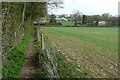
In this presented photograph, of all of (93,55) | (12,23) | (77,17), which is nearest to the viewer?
(12,23)

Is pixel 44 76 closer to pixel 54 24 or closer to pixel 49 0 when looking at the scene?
pixel 49 0

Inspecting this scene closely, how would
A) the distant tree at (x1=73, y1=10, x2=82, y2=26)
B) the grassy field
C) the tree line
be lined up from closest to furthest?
the tree line, the grassy field, the distant tree at (x1=73, y1=10, x2=82, y2=26)

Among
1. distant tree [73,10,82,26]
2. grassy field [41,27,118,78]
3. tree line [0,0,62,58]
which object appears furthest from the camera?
distant tree [73,10,82,26]

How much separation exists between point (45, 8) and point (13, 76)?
3725cm

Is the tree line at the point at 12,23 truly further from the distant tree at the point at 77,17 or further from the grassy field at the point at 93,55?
the distant tree at the point at 77,17

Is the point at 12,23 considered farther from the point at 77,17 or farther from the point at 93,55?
the point at 77,17

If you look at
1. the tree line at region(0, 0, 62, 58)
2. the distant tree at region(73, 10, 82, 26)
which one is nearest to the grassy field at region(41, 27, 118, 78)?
the tree line at region(0, 0, 62, 58)

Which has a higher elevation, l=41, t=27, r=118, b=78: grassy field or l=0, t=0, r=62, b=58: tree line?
l=0, t=0, r=62, b=58: tree line

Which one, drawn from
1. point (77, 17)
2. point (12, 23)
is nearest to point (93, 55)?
point (12, 23)

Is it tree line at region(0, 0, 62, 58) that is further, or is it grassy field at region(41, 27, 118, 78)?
grassy field at region(41, 27, 118, 78)

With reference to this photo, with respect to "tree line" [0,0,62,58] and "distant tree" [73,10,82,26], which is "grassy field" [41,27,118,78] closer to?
"tree line" [0,0,62,58]

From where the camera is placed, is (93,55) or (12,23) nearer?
(12,23)

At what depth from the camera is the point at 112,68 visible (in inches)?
517

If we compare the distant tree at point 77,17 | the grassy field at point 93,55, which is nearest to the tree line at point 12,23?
the grassy field at point 93,55
